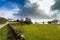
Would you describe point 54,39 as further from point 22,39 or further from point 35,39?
point 22,39

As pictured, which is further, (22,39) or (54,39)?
(54,39)

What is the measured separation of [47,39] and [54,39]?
1.06 m

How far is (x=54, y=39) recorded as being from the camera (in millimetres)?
27344

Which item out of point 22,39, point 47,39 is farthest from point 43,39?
point 22,39

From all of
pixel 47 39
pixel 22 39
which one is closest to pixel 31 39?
pixel 47 39

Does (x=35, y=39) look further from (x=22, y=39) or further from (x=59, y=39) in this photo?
(x=22, y=39)

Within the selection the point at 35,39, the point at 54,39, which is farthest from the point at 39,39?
the point at 54,39

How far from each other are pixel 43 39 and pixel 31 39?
1759 millimetres

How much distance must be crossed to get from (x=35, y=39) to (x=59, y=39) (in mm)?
3508

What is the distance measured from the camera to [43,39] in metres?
28.3

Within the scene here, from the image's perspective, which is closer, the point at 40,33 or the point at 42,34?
the point at 42,34

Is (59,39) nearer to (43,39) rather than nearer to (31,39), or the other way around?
(43,39)

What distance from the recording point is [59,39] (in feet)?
90.4

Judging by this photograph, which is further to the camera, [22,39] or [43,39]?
[43,39]
